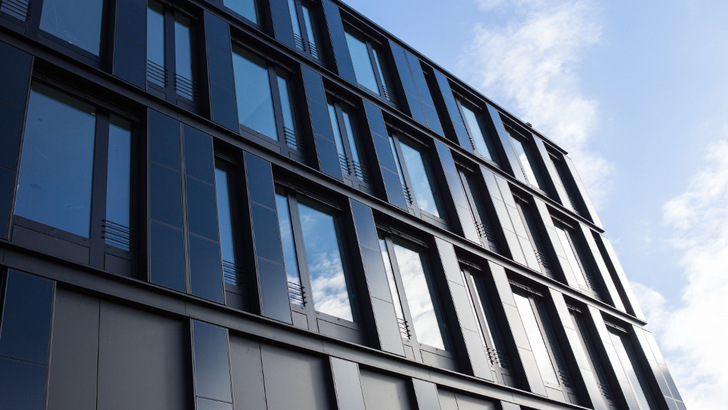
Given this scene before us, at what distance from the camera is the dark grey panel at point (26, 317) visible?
9383 mm

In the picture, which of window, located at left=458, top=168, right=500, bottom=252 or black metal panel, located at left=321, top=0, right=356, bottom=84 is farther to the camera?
window, located at left=458, top=168, right=500, bottom=252

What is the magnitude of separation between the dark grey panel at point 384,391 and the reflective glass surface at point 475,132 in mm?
12708

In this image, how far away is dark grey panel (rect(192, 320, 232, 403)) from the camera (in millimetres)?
11180

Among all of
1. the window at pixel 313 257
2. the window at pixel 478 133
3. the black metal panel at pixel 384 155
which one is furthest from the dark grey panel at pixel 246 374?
the window at pixel 478 133

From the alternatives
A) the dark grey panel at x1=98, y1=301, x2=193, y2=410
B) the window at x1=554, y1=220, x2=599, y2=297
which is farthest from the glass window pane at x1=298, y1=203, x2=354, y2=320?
the window at x1=554, y1=220, x2=599, y2=297

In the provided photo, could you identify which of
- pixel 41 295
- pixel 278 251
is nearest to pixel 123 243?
pixel 41 295

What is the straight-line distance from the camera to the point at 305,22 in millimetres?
22031

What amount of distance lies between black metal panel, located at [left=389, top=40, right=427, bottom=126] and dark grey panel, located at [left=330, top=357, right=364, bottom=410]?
435 inches

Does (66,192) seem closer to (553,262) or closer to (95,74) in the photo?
(95,74)

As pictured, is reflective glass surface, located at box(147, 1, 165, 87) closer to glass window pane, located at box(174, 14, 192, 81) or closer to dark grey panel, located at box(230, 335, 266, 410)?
glass window pane, located at box(174, 14, 192, 81)

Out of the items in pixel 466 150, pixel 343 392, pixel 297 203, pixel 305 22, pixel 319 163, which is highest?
pixel 305 22

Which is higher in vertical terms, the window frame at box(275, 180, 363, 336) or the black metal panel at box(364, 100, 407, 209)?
the black metal panel at box(364, 100, 407, 209)

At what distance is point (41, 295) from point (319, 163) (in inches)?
334

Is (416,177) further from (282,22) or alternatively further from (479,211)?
(282,22)
